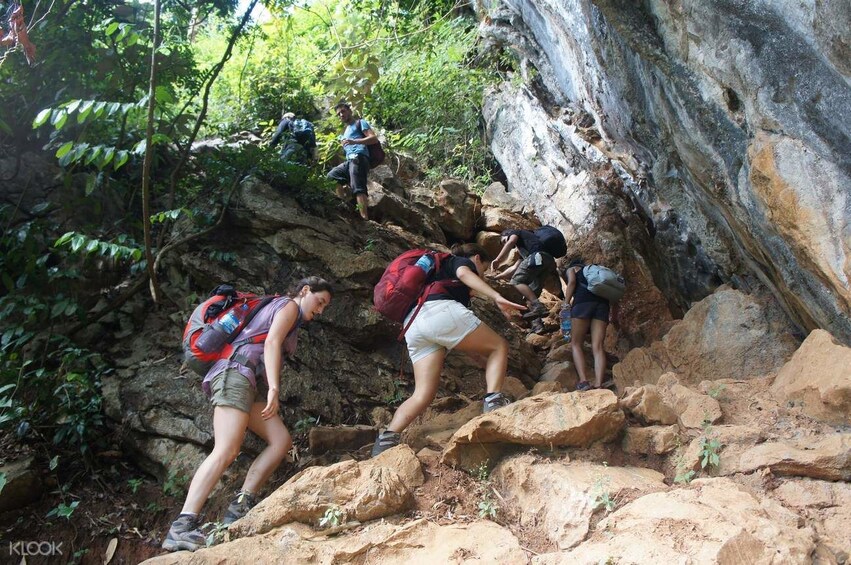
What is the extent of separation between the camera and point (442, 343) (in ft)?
16.8

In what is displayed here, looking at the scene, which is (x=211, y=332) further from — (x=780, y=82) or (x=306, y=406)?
(x=780, y=82)

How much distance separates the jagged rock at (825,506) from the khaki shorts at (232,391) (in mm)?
3518

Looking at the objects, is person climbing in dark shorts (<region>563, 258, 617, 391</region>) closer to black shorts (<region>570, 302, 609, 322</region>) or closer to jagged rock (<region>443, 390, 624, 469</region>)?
black shorts (<region>570, 302, 609, 322</region>)

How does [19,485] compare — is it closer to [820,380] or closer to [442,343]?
[442,343]

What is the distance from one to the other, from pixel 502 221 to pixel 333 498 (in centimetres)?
775

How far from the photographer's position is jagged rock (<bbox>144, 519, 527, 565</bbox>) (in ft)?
11.7

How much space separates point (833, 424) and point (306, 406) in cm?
442

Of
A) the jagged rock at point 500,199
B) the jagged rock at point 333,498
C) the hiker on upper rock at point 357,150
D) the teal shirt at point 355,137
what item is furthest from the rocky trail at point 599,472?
the jagged rock at point 500,199

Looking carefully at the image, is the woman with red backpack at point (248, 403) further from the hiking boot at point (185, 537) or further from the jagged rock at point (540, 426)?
the jagged rock at point (540, 426)

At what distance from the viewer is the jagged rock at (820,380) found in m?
4.38

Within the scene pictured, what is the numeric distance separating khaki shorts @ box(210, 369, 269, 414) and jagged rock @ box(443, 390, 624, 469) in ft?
4.98

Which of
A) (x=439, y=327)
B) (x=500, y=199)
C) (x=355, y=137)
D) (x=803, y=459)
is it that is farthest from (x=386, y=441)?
(x=500, y=199)

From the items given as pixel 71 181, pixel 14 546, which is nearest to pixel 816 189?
pixel 14 546

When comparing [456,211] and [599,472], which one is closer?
[599,472]
